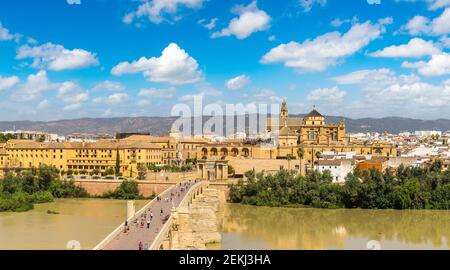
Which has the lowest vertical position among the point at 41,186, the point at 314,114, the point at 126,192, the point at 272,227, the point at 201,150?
the point at 272,227

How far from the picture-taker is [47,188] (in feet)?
104

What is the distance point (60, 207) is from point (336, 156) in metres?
18.2

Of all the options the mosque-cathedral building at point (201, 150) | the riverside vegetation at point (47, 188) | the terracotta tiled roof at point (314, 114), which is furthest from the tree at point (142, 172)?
the terracotta tiled roof at point (314, 114)

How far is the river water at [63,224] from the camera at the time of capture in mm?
17016

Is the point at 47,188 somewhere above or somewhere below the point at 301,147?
below

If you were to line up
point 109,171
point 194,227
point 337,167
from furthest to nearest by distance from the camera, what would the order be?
point 109,171
point 337,167
point 194,227

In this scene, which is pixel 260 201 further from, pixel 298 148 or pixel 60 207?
pixel 298 148

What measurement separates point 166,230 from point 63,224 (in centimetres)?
934

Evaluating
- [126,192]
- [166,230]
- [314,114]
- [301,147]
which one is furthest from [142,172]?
[166,230]

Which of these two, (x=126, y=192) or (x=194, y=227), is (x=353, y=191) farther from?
(x=126, y=192)

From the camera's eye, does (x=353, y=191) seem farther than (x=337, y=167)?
No

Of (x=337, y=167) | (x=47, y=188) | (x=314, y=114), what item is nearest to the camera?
(x=47, y=188)

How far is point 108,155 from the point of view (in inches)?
1489

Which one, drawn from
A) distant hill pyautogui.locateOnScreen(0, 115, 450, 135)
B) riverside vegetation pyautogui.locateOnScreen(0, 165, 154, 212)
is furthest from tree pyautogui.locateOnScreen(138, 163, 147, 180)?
distant hill pyautogui.locateOnScreen(0, 115, 450, 135)
